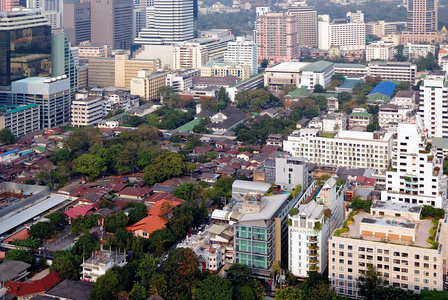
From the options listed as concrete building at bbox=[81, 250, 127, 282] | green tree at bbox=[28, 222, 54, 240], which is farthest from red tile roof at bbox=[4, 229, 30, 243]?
concrete building at bbox=[81, 250, 127, 282]

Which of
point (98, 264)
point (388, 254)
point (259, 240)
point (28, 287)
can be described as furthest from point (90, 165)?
point (388, 254)

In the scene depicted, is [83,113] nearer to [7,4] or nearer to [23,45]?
[23,45]

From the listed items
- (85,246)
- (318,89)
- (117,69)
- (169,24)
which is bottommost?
(85,246)

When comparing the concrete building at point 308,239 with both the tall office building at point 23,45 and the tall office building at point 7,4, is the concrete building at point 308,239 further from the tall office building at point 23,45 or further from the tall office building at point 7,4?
the tall office building at point 7,4

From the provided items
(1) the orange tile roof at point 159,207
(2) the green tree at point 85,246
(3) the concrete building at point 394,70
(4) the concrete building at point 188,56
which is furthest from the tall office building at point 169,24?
(2) the green tree at point 85,246

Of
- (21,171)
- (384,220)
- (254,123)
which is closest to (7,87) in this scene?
(21,171)
